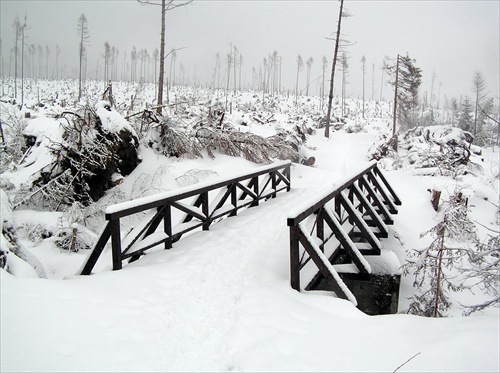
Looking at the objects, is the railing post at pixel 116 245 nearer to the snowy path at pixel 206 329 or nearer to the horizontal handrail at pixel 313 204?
the snowy path at pixel 206 329

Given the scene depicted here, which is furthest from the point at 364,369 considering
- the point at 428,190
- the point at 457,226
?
the point at 428,190

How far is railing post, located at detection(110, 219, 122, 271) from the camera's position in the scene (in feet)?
13.9

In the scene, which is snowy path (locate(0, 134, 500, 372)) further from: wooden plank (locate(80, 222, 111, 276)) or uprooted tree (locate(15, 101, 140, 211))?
uprooted tree (locate(15, 101, 140, 211))

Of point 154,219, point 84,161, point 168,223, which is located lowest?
point 168,223

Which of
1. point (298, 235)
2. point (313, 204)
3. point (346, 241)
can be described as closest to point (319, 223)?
point (346, 241)

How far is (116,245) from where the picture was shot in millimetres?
4289

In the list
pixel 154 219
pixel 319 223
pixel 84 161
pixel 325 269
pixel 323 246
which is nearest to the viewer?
pixel 325 269

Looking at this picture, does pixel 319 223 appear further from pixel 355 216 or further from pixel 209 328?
pixel 209 328

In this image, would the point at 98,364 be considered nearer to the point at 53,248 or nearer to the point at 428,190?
the point at 53,248

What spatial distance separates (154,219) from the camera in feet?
16.4

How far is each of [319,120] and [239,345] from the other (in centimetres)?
3314

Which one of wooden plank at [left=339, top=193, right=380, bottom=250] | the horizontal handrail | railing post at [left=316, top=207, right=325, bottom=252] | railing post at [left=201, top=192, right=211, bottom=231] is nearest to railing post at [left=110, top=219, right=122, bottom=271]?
railing post at [left=201, top=192, right=211, bottom=231]

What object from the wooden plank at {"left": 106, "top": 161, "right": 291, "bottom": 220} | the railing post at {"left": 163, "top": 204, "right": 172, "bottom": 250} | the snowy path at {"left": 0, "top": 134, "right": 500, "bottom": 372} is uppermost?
the wooden plank at {"left": 106, "top": 161, "right": 291, "bottom": 220}

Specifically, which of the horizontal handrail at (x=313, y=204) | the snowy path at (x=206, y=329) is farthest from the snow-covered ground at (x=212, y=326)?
the horizontal handrail at (x=313, y=204)
